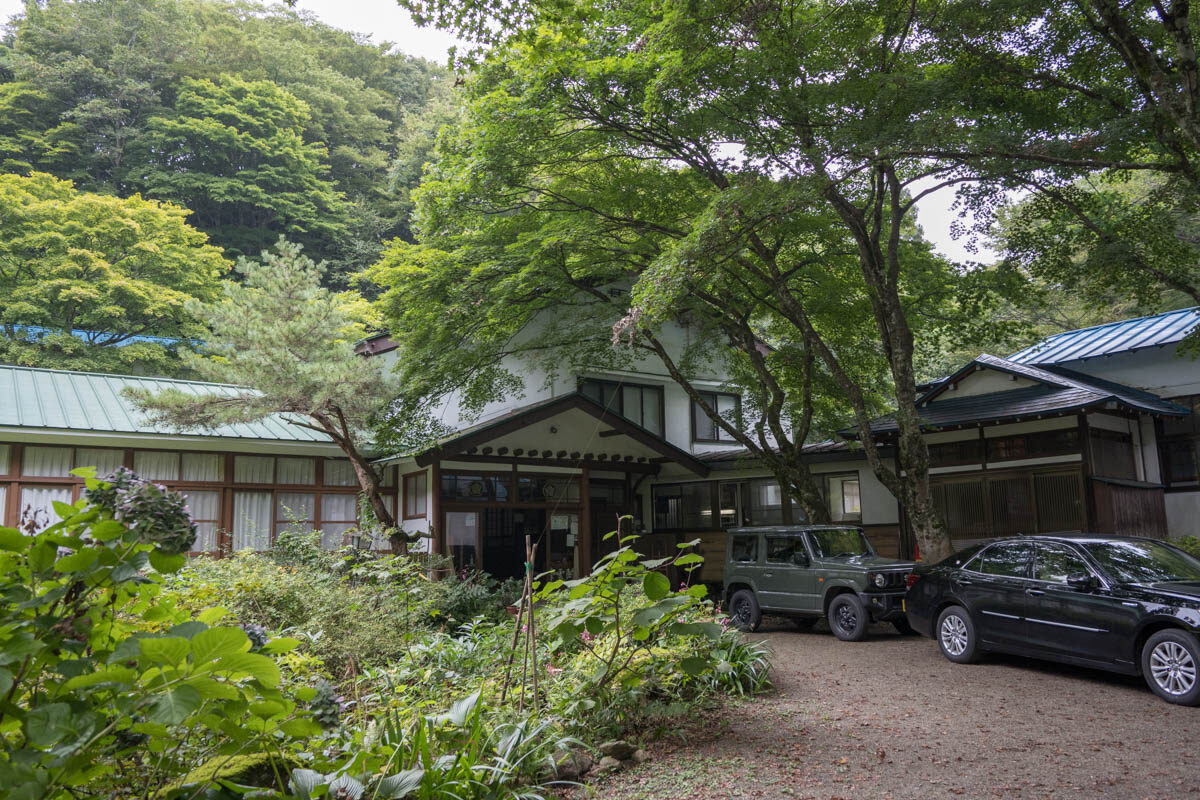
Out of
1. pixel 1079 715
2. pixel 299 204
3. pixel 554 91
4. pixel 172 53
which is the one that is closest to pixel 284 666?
pixel 1079 715

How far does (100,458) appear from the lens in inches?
661

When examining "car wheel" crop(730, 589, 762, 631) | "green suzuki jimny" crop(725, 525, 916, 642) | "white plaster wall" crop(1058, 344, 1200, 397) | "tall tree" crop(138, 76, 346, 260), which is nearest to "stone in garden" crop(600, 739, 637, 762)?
"green suzuki jimny" crop(725, 525, 916, 642)

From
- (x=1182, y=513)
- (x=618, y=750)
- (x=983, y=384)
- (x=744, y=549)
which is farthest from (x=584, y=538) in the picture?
(x=618, y=750)

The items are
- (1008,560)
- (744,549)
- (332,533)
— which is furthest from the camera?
(332,533)

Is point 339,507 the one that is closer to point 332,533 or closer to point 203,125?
point 332,533

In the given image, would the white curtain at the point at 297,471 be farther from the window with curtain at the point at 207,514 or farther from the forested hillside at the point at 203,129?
the forested hillside at the point at 203,129

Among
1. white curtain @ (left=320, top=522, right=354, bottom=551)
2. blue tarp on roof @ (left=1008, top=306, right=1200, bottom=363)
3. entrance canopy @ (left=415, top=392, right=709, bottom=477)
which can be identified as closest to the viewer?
entrance canopy @ (left=415, top=392, right=709, bottom=477)

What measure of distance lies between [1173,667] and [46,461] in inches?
716

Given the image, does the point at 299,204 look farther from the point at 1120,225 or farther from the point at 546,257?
the point at 1120,225

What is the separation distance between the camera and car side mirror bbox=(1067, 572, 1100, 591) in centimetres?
894

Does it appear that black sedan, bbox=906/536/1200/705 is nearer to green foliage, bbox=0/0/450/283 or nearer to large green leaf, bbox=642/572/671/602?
large green leaf, bbox=642/572/671/602

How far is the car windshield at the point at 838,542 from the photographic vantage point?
13.8m

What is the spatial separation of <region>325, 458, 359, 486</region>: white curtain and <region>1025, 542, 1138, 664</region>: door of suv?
48.9 feet

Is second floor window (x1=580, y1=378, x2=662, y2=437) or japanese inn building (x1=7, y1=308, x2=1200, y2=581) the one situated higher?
second floor window (x1=580, y1=378, x2=662, y2=437)
